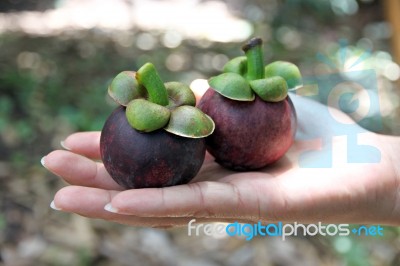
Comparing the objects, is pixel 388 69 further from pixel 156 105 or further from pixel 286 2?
pixel 156 105

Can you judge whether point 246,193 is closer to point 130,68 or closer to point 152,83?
point 152,83

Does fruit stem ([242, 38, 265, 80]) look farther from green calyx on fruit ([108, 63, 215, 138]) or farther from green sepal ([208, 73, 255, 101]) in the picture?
green calyx on fruit ([108, 63, 215, 138])

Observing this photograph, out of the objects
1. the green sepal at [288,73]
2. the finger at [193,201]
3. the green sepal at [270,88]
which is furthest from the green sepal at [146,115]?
the green sepal at [288,73]

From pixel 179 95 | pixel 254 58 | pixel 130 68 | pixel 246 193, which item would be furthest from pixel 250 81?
pixel 130 68

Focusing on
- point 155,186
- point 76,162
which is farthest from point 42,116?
point 155,186

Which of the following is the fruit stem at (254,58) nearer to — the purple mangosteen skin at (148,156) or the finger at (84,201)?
the purple mangosteen skin at (148,156)

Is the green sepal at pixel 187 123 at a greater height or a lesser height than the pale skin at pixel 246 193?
greater

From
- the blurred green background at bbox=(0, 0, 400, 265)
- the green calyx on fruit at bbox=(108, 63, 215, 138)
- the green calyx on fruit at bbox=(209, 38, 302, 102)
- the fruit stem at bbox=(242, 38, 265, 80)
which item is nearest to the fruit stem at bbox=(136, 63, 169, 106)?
the green calyx on fruit at bbox=(108, 63, 215, 138)
